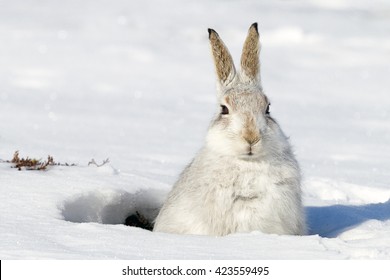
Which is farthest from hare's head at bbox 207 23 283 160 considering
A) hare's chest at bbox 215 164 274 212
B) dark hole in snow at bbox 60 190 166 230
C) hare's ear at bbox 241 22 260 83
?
dark hole in snow at bbox 60 190 166 230

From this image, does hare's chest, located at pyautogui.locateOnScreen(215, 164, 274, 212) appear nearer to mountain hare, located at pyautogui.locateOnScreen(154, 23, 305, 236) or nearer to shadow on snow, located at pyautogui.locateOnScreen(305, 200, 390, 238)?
mountain hare, located at pyautogui.locateOnScreen(154, 23, 305, 236)

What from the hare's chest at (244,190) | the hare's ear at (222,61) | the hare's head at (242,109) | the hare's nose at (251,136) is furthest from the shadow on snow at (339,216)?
the hare's ear at (222,61)

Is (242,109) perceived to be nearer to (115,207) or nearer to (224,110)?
(224,110)

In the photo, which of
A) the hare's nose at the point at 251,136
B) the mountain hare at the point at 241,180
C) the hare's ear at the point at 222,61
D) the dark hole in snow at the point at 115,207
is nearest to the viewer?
the hare's nose at the point at 251,136

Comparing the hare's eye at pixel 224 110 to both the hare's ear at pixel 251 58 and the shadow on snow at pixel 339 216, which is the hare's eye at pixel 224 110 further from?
the shadow on snow at pixel 339 216

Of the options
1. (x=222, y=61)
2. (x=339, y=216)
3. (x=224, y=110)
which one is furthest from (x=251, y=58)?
(x=339, y=216)

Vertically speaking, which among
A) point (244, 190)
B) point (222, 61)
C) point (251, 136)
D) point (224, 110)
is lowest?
point (244, 190)

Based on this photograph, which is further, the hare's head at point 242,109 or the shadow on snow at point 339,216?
the shadow on snow at point 339,216
